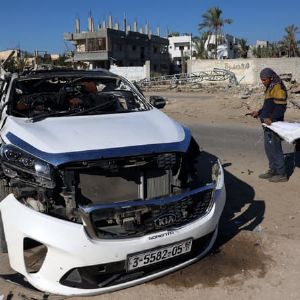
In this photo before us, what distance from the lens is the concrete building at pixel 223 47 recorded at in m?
74.1

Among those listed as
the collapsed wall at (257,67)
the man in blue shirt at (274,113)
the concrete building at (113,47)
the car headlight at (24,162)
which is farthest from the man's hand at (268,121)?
the concrete building at (113,47)

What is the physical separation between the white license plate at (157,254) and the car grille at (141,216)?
16 cm

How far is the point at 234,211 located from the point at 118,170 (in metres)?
2.45

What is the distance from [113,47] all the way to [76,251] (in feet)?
210

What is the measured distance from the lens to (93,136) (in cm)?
403

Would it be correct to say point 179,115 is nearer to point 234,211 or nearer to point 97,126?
point 234,211

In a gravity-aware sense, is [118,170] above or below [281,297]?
above

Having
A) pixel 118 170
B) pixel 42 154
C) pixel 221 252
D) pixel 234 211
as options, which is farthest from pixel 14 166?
pixel 234 211

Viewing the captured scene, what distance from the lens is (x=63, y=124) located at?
14.6 feet

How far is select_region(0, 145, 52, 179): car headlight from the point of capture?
3.62m

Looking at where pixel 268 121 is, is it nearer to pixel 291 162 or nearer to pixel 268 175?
pixel 268 175

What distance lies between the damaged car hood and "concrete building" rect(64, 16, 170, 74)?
6001cm

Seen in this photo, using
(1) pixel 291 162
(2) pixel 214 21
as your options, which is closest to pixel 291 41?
(2) pixel 214 21

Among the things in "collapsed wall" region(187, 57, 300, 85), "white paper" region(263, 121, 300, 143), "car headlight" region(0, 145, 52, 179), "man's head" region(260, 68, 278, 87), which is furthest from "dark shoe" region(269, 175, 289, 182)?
"collapsed wall" region(187, 57, 300, 85)
